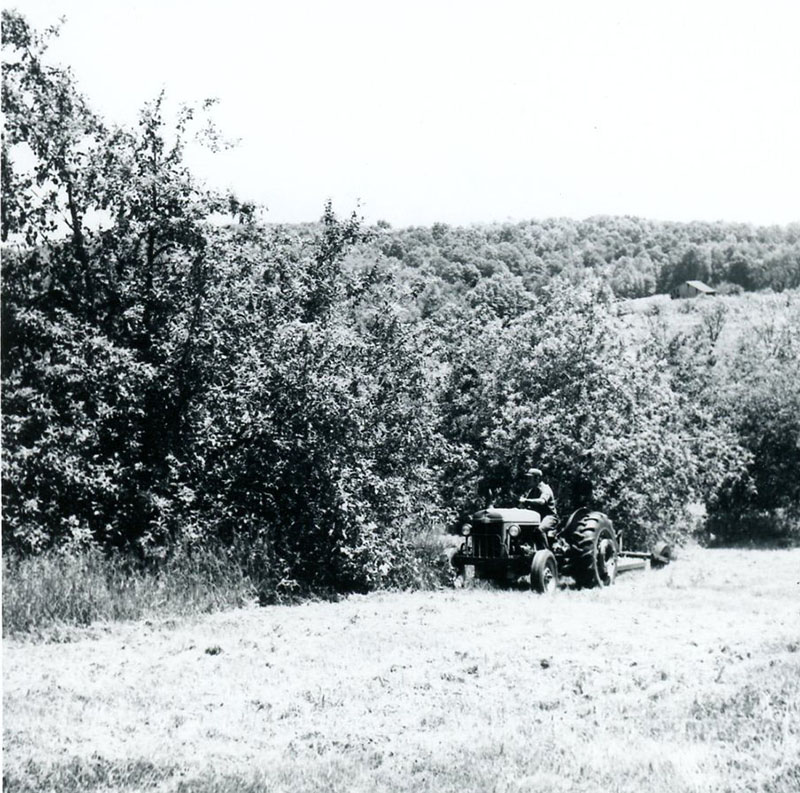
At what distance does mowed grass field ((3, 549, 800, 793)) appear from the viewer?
5.16 meters

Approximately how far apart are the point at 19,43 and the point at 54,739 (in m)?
9.50

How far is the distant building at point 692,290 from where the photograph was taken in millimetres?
77625

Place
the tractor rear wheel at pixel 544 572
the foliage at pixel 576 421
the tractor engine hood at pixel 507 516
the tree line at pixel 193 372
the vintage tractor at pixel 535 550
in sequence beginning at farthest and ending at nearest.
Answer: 1. the foliage at pixel 576 421
2. the tractor engine hood at pixel 507 516
3. the vintage tractor at pixel 535 550
4. the tractor rear wheel at pixel 544 572
5. the tree line at pixel 193 372

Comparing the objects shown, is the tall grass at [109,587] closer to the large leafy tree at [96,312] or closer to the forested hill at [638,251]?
the large leafy tree at [96,312]

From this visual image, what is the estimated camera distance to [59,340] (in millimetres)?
11320

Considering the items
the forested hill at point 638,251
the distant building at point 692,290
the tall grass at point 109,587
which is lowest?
the tall grass at point 109,587

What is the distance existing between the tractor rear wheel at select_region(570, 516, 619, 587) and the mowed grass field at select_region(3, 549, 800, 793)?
8.32 feet

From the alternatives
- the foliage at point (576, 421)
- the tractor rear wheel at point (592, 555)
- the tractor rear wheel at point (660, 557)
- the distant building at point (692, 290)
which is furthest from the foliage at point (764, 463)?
the distant building at point (692, 290)

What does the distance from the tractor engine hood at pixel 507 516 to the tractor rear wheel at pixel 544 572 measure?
635 mm

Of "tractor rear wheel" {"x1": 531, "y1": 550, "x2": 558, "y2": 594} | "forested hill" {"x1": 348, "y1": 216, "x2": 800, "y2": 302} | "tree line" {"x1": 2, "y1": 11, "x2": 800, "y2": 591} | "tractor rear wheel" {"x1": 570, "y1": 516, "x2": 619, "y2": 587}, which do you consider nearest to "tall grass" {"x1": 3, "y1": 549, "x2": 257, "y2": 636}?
"tree line" {"x1": 2, "y1": 11, "x2": 800, "y2": 591}

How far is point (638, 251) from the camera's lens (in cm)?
8575

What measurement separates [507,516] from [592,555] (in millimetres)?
1489

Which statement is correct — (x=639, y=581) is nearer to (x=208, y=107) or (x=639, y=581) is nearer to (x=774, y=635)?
(x=774, y=635)

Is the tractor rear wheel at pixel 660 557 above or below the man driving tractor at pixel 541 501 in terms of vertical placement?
below
